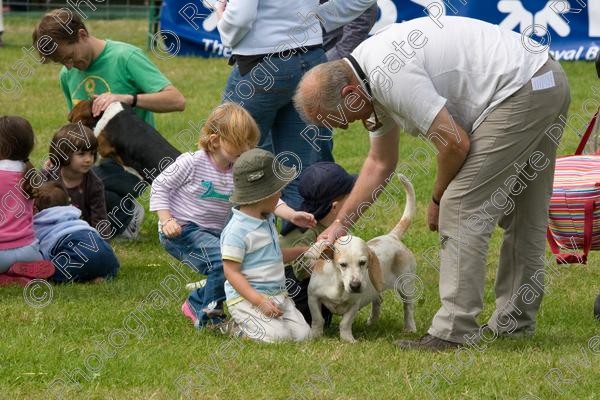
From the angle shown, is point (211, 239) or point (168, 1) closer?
point (211, 239)

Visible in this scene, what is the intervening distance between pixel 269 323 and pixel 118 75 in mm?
2708

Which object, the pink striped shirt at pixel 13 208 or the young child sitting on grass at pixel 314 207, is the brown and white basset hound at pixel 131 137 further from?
the young child sitting on grass at pixel 314 207

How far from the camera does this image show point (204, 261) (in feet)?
18.5

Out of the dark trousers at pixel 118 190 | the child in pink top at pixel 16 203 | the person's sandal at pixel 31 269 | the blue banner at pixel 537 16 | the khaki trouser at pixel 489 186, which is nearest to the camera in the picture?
the khaki trouser at pixel 489 186

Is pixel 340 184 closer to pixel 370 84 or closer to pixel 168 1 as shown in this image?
pixel 370 84

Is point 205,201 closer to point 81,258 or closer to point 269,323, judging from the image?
point 269,323

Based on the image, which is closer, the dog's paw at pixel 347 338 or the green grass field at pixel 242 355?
the green grass field at pixel 242 355

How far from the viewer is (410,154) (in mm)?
10547

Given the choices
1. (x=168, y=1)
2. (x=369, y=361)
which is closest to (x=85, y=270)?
(x=369, y=361)

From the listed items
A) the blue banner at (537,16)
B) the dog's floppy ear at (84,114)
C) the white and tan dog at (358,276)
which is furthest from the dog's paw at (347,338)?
the blue banner at (537,16)

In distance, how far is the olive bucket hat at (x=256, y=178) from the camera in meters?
5.13

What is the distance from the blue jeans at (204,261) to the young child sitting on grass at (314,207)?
35cm

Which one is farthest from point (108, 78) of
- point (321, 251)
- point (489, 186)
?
point (489, 186)

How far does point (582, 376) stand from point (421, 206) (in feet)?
13.8
